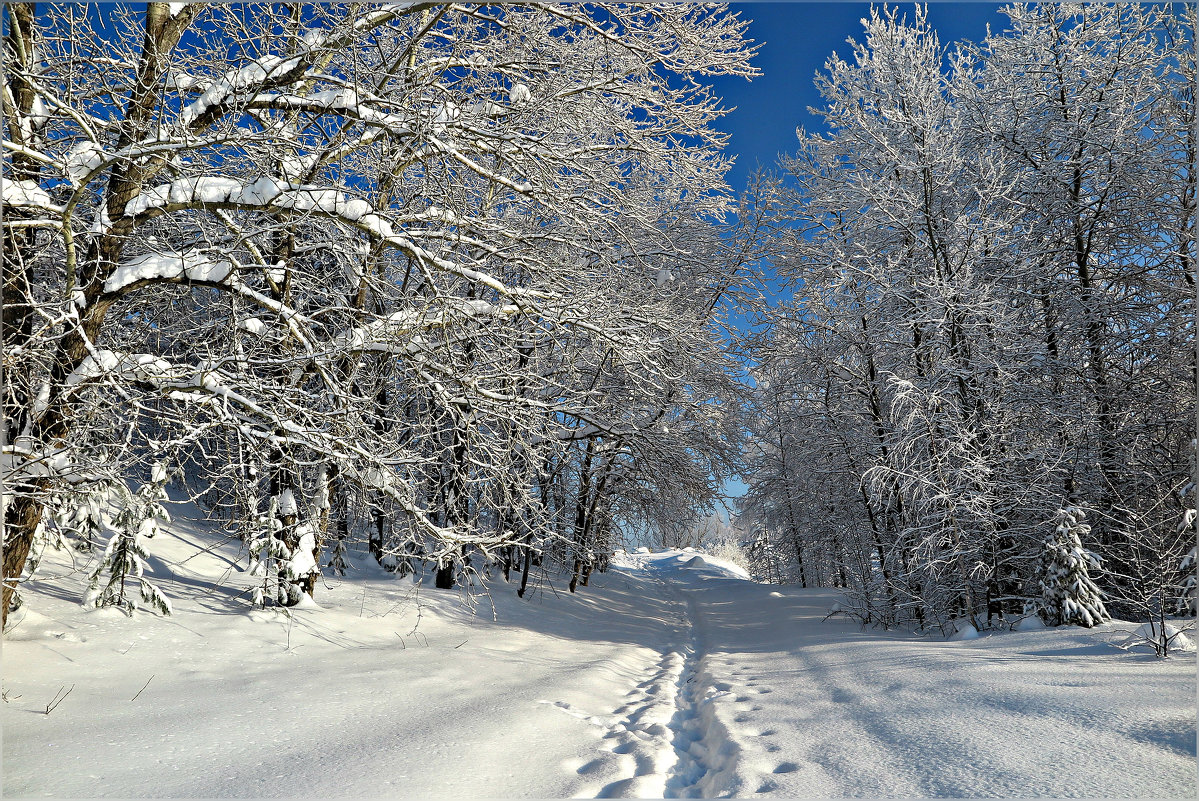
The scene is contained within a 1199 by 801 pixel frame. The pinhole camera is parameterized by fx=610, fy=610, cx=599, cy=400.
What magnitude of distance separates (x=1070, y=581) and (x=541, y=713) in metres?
6.27

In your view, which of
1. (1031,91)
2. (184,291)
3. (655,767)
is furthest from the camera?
(1031,91)

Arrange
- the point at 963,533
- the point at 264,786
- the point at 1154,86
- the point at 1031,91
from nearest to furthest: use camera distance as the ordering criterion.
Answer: the point at 264,786 < the point at 963,533 < the point at 1154,86 < the point at 1031,91

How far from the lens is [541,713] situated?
442 centimetres

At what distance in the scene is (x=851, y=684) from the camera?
5195 mm

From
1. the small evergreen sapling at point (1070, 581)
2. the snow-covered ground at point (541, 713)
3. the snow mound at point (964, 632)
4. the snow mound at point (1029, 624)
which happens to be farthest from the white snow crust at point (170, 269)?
the snow mound at point (1029, 624)

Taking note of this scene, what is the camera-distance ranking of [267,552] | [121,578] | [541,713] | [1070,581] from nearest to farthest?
[541,713], [121,578], [1070,581], [267,552]

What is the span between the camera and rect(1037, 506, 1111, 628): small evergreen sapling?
6.82 m

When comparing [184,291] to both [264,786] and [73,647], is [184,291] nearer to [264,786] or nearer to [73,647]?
[73,647]

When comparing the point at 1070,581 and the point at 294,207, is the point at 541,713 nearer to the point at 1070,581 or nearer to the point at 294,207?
the point at 294,207

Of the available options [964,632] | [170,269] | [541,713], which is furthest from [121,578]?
[964,632]

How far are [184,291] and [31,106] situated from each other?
6.36 feet

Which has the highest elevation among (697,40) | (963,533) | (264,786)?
(697,40)

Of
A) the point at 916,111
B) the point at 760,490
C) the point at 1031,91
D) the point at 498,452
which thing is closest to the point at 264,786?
the point at 498,452

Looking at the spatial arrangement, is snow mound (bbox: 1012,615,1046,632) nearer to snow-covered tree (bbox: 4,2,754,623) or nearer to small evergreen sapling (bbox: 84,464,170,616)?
snow-covered tree (bbox: 4,2,754,623)
